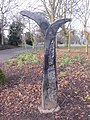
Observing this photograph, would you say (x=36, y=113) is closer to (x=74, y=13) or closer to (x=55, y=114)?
(x=55, y=114)

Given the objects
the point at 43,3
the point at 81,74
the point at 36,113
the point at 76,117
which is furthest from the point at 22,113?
the point at 43,3

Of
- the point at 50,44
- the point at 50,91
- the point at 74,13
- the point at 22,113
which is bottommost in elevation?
the point at 22,113

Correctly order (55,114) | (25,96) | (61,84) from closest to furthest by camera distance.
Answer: (55,114) → (25,96) → (61,84)

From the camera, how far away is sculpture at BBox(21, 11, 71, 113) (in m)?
4.34

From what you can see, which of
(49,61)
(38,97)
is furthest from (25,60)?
Result: (49,61)

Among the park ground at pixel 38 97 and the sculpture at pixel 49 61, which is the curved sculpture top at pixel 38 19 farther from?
the park ground at pixel 38 97

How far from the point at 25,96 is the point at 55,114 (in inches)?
43.4

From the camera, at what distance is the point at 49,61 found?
4383mm

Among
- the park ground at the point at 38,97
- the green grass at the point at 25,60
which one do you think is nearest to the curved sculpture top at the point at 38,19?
the park ground at the point at 38,97

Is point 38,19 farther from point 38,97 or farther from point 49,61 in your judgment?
point 38,97

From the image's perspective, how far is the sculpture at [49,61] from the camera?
434cm

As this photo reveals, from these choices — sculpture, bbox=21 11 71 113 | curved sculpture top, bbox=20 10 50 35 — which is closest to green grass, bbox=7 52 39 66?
sculpture, bbox=21 11 71 113

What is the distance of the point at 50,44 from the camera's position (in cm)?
435

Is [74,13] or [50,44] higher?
[74,13]
